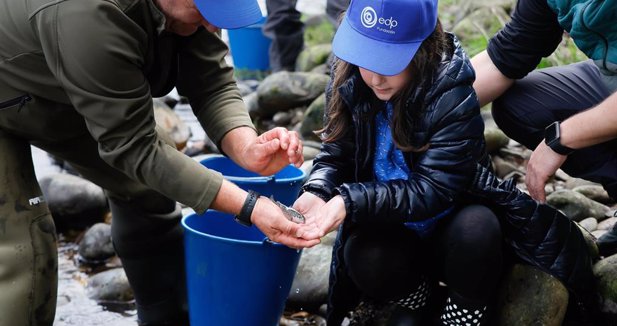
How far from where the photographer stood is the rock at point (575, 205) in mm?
3391

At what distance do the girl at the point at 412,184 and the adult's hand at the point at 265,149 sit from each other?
→ 0.45 ft

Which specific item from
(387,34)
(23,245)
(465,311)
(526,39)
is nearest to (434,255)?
(465,311)

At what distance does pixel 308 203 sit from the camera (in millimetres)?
2633

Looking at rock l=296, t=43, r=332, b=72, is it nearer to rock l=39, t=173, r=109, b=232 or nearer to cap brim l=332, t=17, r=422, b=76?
rock l=39, t=173, r=109, b=232

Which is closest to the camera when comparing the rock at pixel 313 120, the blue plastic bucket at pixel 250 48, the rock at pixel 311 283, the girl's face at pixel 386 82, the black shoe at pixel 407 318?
the girl's face at pixel 386 82

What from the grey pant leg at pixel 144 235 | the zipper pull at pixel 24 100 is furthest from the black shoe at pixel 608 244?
the zipper pull at pixel 24 100

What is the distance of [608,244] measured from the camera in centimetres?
301

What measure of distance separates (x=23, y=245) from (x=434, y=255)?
4.46 feet

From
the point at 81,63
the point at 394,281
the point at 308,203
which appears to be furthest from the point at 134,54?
the point at 394,281

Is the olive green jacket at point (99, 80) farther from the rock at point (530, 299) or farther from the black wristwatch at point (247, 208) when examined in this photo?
the rock at point (530, 299)

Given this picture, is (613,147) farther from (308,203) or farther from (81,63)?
(81,63)

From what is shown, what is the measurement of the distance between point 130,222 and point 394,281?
1.11 metres

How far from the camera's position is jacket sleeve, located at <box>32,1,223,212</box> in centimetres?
223

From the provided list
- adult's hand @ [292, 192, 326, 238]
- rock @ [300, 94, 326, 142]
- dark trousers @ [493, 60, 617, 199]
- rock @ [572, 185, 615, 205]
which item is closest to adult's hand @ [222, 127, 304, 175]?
adult's hand @ [292, 192, 326, 238]
